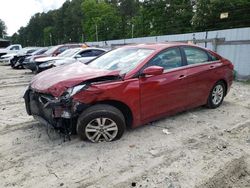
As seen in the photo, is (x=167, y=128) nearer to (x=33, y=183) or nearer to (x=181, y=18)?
(x=33, y=183)

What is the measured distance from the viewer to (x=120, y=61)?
5.02 meters

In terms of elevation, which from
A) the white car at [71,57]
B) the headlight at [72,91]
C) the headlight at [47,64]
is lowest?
the headlight at [47,64]

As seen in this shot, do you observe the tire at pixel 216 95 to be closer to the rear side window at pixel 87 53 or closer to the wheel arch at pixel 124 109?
the wheel arch at pixel 124 109

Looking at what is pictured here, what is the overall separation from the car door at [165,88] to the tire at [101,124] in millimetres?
530

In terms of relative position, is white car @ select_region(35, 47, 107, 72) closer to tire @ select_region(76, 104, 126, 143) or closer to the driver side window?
the driver side window

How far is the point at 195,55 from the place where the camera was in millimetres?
5637

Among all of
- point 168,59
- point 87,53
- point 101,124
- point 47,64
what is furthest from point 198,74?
point 47,64

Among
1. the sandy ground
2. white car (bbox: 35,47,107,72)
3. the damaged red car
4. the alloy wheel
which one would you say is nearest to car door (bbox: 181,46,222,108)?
the damaged red car

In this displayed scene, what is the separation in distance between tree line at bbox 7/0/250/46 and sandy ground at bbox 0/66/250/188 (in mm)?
12817

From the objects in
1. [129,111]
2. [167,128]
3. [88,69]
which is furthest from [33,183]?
[167,128]

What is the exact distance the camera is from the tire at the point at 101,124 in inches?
162

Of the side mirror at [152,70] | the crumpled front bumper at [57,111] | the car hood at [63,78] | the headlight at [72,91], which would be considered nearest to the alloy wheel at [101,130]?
the crumpled front bumper at [57,111]

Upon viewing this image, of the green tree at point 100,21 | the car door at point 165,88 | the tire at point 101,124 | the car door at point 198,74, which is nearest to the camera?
the tire at point 101,124

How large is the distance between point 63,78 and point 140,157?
1747mm
